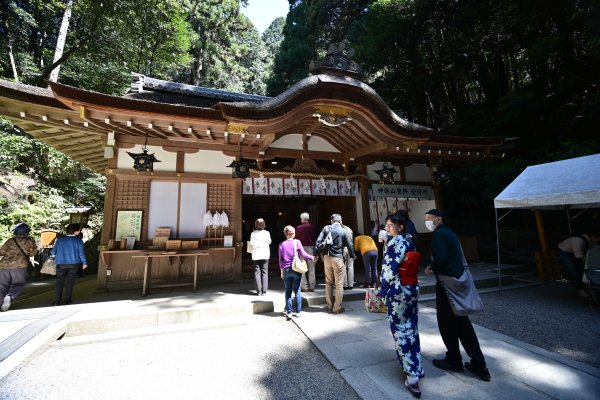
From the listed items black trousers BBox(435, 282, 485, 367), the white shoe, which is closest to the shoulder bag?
black trousers BBox(435, 282, 485, 367)

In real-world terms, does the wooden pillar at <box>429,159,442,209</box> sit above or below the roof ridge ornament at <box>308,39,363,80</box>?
below

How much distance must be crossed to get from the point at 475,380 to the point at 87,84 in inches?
822

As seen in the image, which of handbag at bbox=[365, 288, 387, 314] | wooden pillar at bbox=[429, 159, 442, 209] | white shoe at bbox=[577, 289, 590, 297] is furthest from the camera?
wooden pillar at bbox=[429, 159, 442, 209]

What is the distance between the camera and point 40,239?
35.8 feet

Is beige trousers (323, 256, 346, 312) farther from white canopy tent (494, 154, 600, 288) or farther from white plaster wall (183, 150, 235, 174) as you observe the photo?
white plaster wall (183, 150, 235, 174)

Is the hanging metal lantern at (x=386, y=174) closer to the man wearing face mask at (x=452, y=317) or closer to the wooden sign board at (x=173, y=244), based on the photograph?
the man wearing face mask at (x=452, y=317)

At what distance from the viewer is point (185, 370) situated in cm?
326

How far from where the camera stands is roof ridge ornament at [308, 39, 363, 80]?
6273 millimetres

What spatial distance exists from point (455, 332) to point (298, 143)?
6799 mm

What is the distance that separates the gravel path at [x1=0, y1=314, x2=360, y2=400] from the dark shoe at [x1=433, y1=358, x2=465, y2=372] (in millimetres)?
1131

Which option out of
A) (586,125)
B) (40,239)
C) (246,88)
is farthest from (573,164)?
(246,88)

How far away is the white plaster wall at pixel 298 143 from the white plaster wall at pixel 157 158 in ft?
9.60

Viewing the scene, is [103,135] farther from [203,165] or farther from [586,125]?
[586,125]

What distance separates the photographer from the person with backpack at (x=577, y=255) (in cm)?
582
